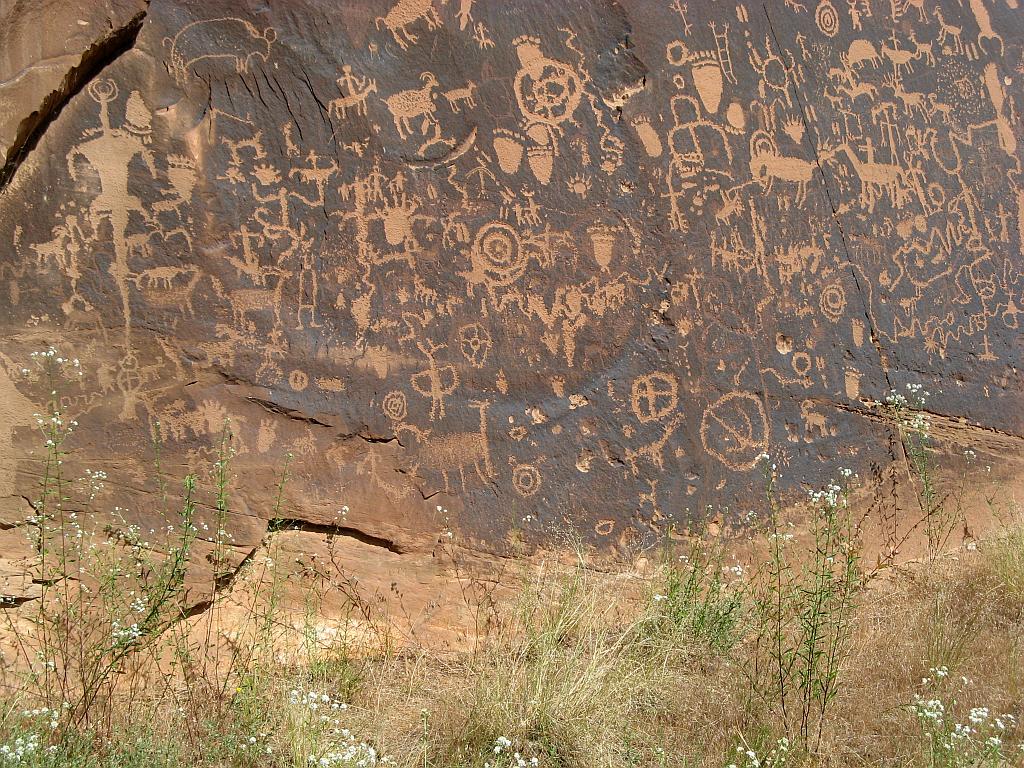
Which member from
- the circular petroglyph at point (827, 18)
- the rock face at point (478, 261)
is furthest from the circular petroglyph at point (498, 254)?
the circular petroglyph at point (827, 18)

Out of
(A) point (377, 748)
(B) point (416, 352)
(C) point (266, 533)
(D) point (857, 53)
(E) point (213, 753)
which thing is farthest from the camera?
(D) point (857, 53)

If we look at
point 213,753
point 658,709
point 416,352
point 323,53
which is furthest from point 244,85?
point 658,709

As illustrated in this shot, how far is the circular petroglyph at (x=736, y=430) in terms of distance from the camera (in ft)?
11.1

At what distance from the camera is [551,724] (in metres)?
2.44

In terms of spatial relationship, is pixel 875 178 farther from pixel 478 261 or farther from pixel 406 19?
pixel 406 19

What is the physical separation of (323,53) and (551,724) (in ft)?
7.62

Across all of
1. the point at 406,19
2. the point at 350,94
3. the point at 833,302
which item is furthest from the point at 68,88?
the point at 833,302

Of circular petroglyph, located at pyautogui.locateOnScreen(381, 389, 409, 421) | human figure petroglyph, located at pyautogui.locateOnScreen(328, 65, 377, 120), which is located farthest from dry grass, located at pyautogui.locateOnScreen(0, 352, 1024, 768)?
human figure petroglyph, located at pyautogui.locateOnScreen(328, 65, 377, 120)

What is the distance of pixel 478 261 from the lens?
128 inches

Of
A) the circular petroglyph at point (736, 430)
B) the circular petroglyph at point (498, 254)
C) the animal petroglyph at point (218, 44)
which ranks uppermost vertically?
the animal petroglyph at point (218, 44)

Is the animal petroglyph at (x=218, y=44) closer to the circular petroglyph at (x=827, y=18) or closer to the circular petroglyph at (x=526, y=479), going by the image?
the circular petroglyph at (x=526, y=479)

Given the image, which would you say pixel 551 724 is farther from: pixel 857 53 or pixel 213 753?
pixel 857 53

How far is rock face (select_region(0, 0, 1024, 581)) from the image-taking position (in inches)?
117

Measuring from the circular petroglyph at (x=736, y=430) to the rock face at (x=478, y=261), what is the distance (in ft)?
0.04
